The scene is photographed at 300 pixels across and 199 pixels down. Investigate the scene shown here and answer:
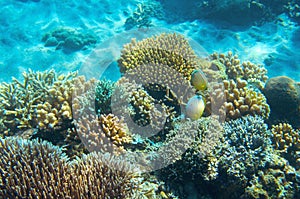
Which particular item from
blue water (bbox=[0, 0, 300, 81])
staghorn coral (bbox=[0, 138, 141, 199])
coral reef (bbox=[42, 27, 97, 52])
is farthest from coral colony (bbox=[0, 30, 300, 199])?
coral reef (bbox=[42, 27, 97, 52])

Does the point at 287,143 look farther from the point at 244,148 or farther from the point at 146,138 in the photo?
the point at 146,138

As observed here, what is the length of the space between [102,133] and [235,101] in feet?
8.48

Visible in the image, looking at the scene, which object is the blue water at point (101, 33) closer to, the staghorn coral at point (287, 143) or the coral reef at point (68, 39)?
the coral reef at point (68, 39)

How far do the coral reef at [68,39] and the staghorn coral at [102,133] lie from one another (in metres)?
7.83

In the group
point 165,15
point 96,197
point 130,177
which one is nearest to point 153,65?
point 130,177

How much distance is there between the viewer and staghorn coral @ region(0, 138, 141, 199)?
8.14ft

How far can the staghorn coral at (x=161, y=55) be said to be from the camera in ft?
15.9

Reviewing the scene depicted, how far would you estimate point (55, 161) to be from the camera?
2801 millimetres

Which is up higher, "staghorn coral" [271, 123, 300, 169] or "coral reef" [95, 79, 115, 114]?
"coral reef" [95, 79, 115, 114]

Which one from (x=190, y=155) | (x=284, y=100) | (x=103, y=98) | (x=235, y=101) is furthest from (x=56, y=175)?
(x=284, y=100)

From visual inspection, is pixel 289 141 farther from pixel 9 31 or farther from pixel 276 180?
pixel 9 31

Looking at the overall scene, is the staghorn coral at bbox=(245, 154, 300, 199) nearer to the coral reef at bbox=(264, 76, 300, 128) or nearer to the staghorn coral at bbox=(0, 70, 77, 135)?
the coral reef at bbox=(264, 76, 300, 128)

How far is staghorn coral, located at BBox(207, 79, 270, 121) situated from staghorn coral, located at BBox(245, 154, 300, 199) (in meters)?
0.99

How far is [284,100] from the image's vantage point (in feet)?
17.4
